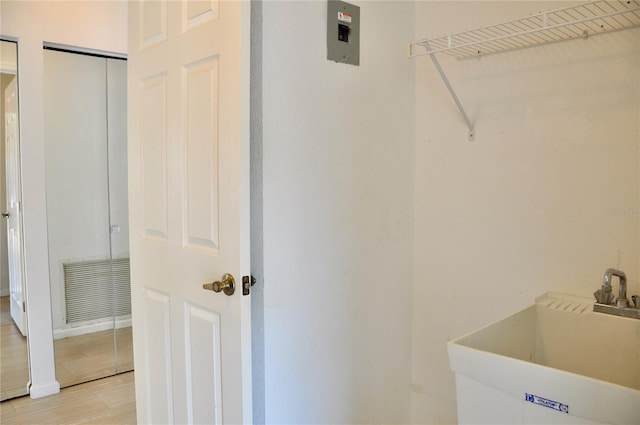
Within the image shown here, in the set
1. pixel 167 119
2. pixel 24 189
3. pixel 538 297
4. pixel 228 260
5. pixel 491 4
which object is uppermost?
pixel 491 4

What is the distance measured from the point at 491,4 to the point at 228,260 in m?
1.29

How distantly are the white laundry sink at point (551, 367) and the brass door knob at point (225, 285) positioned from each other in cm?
61

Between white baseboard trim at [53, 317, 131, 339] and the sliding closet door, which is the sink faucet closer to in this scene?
the sliding closet door

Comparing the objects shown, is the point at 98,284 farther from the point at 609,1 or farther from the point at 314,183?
the point at 609,1

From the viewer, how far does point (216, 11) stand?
4.54 feet

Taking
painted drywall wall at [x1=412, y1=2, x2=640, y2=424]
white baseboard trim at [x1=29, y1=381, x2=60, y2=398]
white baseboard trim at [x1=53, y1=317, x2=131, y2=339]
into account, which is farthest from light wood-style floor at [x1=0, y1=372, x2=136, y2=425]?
painted drywall wall at [x1=412, y1=2, x2=640, y2=424]

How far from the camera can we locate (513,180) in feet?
5.54

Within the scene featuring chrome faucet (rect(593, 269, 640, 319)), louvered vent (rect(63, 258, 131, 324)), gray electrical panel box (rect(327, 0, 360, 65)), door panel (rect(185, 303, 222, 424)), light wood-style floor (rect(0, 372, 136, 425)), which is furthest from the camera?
louvered vent (rect(63, 258, 131, 324))

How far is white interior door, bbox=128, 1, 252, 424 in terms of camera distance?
1.35 m

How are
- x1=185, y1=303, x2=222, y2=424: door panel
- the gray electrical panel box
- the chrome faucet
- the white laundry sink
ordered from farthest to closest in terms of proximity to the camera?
the gray electrical panel box < x1=185, y1=303, x2=222, y2=424: door panel < the chrome faucet < the white laundry sink

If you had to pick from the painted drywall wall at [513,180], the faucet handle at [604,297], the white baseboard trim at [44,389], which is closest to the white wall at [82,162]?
the white baseboard trim at [44,389]

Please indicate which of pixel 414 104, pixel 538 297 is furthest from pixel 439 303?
pixel 414 104

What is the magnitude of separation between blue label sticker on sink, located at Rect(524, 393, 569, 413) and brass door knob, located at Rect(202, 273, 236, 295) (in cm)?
79

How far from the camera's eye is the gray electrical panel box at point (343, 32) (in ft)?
5.29
